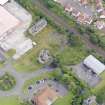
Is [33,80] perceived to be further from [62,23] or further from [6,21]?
[62,23]

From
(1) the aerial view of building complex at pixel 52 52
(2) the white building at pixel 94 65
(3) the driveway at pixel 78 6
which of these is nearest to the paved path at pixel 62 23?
(1) the aerial view of building complex at pixel 52 52

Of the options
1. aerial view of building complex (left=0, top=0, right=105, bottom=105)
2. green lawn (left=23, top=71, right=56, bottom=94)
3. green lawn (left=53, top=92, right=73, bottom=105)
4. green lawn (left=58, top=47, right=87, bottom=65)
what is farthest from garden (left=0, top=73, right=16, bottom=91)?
green lawn (left=58, top=47, right=87, bottom=65)

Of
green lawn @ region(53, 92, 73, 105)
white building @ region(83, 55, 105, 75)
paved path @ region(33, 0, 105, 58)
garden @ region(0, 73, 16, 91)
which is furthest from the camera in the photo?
paved path @ region(33, 0, 105, 58)

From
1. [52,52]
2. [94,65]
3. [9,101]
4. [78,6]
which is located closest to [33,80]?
[9,101]

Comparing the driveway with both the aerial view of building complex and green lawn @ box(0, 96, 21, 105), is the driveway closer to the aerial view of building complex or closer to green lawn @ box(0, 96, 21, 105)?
the aerial view of building complex

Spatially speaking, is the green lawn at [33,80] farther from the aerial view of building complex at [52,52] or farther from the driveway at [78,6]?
the driveway at [78,6]

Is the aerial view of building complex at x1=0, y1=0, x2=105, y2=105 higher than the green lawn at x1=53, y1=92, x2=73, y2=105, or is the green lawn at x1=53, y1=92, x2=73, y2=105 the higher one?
the aerial view of building complex at x1=0, y1=0, x2=105, y2=105

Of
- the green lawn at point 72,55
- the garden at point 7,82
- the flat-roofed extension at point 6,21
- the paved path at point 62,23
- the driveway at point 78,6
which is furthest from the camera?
the driveway at point 78,6

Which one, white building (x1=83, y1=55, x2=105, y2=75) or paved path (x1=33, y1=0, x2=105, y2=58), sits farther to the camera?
paved path (x1=33, y1=0, x2=105, y2=58)
